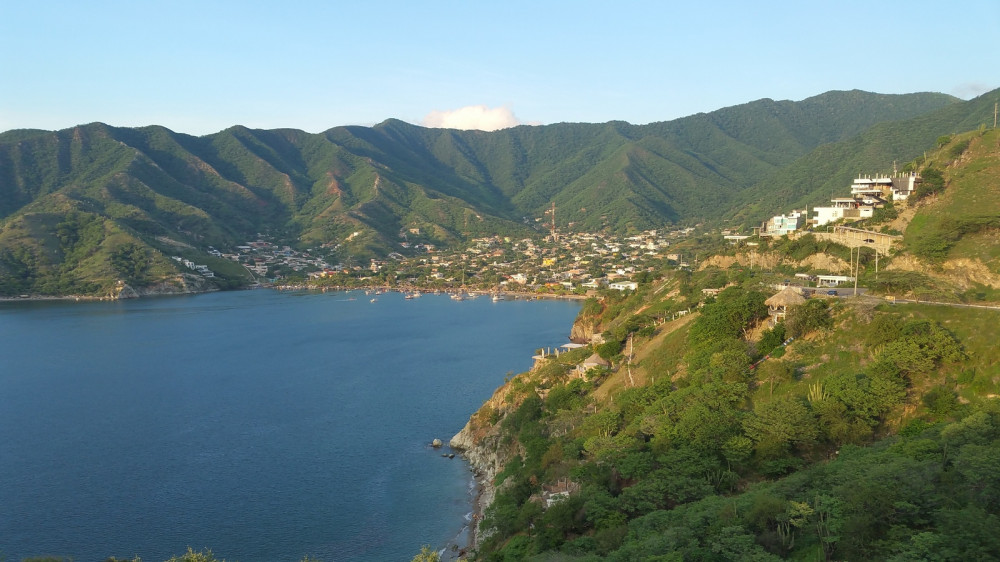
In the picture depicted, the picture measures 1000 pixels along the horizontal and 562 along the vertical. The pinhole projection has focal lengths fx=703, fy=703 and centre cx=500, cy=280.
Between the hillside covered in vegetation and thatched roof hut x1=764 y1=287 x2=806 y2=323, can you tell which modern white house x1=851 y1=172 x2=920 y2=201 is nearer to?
the hillside covered in vegetation

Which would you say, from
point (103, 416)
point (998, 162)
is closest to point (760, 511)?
point (998, 162)

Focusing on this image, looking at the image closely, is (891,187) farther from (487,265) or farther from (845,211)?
(487,265)

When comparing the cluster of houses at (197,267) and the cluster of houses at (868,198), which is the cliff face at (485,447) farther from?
the cluster of houses at (197,267)

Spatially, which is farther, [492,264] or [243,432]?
[492,264]

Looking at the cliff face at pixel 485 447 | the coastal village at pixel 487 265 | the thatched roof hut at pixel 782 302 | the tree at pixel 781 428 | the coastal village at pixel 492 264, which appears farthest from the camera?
the coastal village at pixel 487 265

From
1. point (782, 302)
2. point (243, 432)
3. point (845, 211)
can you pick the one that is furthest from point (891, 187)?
point (243, 432)

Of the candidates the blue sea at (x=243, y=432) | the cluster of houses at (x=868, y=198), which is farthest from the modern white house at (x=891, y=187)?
the blue sea at (x=243, y=432)

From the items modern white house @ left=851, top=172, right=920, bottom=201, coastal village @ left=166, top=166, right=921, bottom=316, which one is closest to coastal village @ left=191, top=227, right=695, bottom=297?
coastal village @ left=166, top=166, right=921, bottom=316
